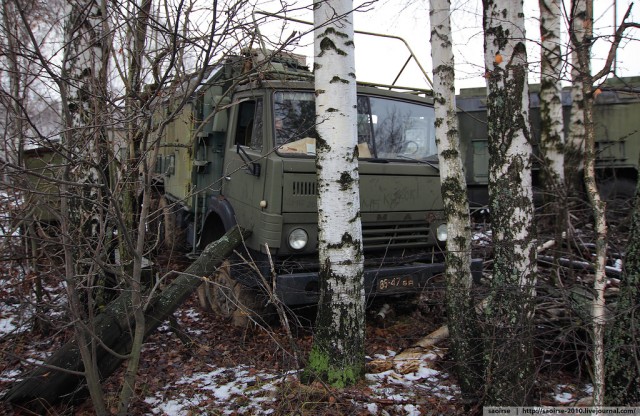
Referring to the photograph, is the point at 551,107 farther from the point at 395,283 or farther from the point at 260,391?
the point at 260,391

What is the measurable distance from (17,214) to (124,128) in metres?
1.15

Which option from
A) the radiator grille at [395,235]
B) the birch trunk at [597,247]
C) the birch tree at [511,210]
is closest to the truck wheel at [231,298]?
the radiator grille at [395,235]

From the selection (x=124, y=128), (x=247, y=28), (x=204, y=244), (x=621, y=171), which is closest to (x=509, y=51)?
(x=247, y=28)

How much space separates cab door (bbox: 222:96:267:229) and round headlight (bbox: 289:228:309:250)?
399 millimetres

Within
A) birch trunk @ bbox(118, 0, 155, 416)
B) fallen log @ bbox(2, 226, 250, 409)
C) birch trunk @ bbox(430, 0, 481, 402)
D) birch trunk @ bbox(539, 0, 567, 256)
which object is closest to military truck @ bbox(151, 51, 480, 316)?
fallen log @ bbox(2, 226, 250, 409)

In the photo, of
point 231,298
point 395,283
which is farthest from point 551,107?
point 231,298

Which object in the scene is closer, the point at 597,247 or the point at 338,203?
the point at 597,247

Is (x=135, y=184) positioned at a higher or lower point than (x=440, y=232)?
higher

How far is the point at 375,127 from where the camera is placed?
5070mm

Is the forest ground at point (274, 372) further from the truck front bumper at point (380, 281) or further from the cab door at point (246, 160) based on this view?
the cab door at point (246, 160)

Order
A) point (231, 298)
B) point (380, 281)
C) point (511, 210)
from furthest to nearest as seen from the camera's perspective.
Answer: point (231, 298)
point (380, 281)
point (511, 210)

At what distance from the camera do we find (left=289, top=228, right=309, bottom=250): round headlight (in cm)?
446

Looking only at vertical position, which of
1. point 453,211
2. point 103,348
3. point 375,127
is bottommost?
point 103,348

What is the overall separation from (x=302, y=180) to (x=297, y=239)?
542mm
